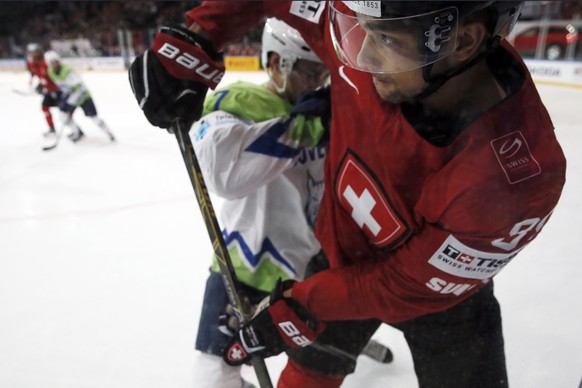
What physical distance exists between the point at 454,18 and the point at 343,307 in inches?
18.2

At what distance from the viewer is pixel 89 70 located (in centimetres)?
691

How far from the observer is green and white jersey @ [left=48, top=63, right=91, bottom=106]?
3.95 m

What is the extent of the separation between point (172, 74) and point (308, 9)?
0.92 feet

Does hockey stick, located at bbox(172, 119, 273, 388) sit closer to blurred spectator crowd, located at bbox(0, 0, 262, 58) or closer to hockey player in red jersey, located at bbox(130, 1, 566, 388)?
hockey player in red jersey, located at bbox(130, 1, 566, 388)

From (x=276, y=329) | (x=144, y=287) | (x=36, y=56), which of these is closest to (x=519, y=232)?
(x=276, y=329)

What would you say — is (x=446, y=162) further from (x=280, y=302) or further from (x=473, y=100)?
(x=280, y=302)

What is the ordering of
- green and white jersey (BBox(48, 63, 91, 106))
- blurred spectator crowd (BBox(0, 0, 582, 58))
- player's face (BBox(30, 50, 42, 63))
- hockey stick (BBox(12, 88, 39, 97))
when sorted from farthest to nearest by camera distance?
1. hockey stick (BBox(12, 88, 39, 97))
2. player's face (BBox(30, 50, 42, 63))
3. green and white jersey (BBox(48, 63, 91, 106))
4. blurred spectator crowd (BBox(0, 0, 582, 58))

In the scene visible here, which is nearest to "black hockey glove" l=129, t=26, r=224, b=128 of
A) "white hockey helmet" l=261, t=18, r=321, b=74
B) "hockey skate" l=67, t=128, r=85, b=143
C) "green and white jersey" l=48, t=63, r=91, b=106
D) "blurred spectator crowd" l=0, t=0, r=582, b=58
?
"blurred spectator crowd" l=0, t=0, r=582, b=58

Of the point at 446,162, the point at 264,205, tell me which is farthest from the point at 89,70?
the point at 446,162

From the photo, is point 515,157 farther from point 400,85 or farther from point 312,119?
point 312,119

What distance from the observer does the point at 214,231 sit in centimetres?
90

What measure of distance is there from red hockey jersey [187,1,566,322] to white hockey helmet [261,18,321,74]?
0.09 metres

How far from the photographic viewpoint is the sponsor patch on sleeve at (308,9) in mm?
819

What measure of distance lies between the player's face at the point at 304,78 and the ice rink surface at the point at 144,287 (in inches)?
3.6
